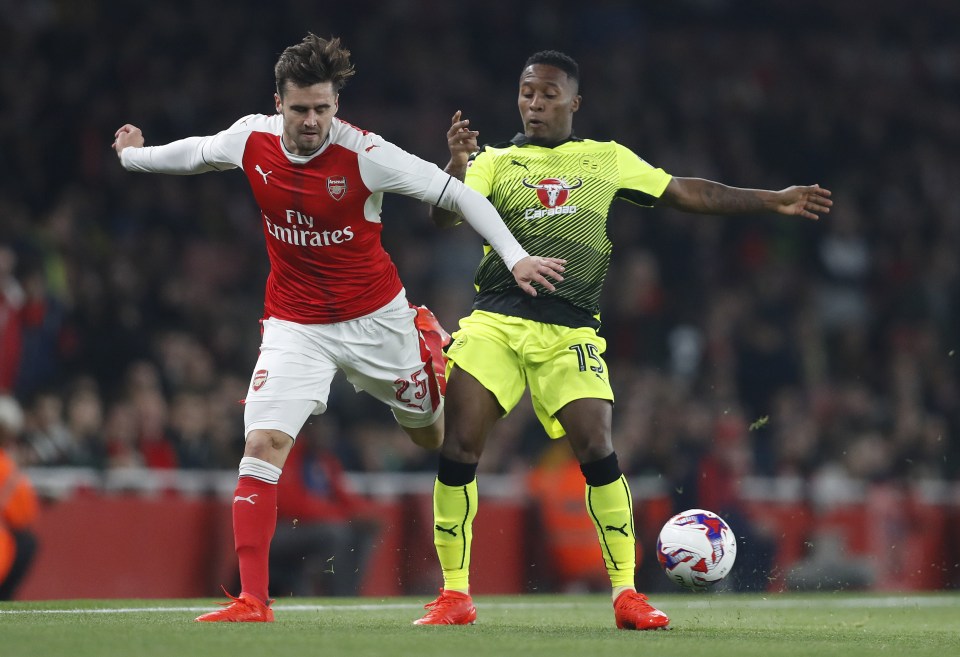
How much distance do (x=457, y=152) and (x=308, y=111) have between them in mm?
643

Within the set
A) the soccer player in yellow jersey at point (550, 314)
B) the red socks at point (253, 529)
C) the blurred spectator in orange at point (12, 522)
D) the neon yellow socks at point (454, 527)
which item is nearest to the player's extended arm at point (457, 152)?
the soccer player in yellow jersey at point (550, 314)

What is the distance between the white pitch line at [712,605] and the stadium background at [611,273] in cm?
58

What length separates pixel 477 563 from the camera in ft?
38.6

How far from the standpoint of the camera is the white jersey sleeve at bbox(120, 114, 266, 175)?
648 cm

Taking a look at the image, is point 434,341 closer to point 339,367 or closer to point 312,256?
point 339,367

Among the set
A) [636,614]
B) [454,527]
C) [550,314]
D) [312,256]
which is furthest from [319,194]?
[636,614]

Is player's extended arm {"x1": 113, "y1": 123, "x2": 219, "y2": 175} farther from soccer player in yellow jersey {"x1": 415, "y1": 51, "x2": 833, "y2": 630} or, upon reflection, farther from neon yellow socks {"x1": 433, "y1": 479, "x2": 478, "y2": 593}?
neon yellow socks {"x1": 433, "y1": 479, "x2": 478, "y2": 593}

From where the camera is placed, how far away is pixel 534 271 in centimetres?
600

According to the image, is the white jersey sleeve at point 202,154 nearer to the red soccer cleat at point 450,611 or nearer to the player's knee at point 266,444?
the player's knee at point 266,444

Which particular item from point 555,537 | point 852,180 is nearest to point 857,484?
point 555,537

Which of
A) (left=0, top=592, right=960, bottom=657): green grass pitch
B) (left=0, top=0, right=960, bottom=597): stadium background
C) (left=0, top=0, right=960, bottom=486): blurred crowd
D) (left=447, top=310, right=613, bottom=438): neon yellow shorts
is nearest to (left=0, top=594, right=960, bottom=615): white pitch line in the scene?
(left=0, top=592, right=960, bottom=657): green grass pitch

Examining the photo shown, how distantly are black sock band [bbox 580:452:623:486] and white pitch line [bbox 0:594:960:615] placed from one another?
6.22 feet

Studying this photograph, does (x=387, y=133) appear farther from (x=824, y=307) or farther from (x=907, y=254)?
(x=907, y=254)

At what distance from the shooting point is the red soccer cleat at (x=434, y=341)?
7.07 metres
